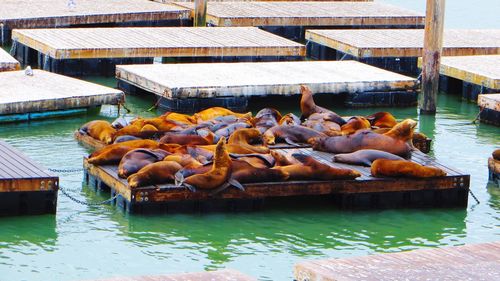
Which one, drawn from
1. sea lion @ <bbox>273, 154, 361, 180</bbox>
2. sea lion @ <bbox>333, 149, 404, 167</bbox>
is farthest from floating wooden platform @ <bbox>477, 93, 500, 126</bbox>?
sea lion @ <bbox>273, 154, 361, 180</bbox>

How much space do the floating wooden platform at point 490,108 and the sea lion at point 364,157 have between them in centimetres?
395

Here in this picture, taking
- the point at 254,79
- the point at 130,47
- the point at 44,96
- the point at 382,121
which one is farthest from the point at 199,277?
the point at 130,47

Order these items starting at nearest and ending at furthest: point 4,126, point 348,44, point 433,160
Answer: point 433,160 → point 4,126 → point 348,44

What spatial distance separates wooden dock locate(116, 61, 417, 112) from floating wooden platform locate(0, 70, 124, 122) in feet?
2.40

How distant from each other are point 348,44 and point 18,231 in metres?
9.46

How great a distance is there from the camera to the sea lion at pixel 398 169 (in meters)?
10.9

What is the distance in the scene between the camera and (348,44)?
1855 centimetres

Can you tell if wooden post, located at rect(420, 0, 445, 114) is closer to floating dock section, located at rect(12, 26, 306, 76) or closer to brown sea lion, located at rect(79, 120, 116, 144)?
floating dock section, located at rect(12, 26, 306, 76)

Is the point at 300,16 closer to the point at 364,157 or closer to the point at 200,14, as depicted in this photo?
the point at 200,14

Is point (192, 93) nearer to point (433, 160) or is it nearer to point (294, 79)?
point (294, 79)

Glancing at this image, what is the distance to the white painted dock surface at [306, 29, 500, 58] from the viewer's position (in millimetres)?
18422

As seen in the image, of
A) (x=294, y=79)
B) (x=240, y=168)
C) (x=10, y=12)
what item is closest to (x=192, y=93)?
(x=294, y=79)

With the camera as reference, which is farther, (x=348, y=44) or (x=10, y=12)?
(x=10, y=12)

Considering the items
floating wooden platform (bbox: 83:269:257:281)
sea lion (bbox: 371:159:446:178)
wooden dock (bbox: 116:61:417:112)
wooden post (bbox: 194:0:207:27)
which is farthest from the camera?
wooden post (bbox: 194:0:207:27)
